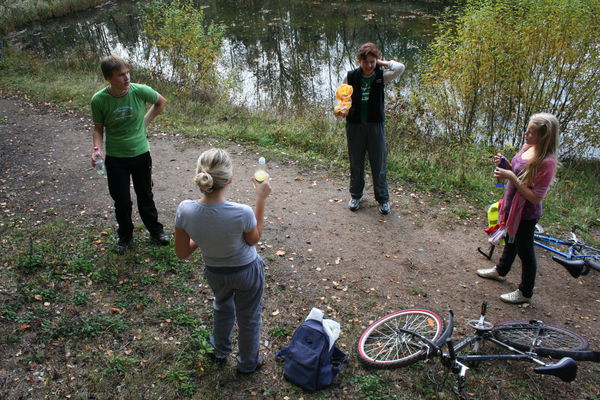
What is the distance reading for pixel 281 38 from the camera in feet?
61.2

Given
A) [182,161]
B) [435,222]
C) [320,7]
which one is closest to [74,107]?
[182,161]

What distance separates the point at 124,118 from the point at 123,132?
14cm

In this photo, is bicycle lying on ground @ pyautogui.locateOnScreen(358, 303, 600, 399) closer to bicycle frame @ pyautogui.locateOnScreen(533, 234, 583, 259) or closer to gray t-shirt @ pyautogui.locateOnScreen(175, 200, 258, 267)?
bicycle frame @ pyautogui.locateOnScreen(533, 234, 583, 259)

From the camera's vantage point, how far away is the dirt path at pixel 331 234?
13.5 feet

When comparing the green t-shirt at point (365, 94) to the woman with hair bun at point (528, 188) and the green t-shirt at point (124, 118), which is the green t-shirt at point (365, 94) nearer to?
the woman with hair bun at point (528, 188)

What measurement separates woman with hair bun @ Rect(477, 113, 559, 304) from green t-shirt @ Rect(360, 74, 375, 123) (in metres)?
1.71

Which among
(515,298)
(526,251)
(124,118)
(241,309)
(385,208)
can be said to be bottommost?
(515,298)

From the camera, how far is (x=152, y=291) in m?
4.10

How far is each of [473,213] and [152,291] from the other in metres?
4.25

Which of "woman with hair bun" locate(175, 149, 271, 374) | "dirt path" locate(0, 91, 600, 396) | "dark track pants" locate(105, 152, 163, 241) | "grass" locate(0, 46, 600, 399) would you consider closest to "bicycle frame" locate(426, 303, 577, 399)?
"grass" locate(0, 46, 600, 399)

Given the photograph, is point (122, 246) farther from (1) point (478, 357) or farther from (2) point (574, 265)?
(2) point (574, 265)

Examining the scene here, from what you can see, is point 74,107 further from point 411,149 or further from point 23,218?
point 411,149

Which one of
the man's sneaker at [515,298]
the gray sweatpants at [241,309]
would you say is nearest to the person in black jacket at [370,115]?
the man's sneaker at [515,298]

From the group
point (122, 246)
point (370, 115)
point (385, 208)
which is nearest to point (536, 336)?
point (385, 208)
